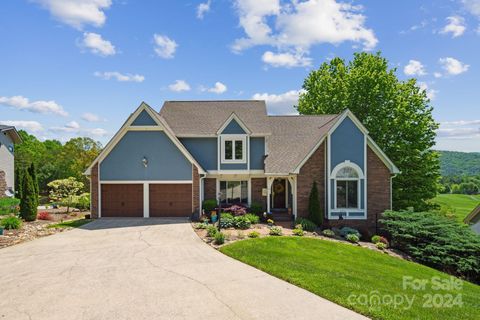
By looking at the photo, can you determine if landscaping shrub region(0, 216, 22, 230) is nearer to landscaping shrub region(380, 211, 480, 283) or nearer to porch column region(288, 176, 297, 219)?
porch column region(288, 176, 297, 219)

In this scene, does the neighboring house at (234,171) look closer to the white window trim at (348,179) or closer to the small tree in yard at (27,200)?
the white window trim at (348,179)

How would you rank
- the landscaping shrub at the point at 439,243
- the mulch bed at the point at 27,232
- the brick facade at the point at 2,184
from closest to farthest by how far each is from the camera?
the mulch bed at the point at 27,232 < the landscaping shrub at the point at 439,243 < the brick facade at the point at 2,184

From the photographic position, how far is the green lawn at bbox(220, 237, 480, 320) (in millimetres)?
6770

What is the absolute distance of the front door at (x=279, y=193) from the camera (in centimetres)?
2080

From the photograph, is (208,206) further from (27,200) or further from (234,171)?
(27,200)

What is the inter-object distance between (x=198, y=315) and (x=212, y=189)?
14.2m

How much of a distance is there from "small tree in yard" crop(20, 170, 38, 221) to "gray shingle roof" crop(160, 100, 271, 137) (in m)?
9.34

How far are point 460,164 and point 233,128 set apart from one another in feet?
673

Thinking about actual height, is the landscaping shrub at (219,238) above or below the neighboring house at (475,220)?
above

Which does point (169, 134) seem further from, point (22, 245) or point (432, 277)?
point (432, 277)

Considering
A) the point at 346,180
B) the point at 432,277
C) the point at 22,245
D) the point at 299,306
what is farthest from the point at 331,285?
the point at 22,245

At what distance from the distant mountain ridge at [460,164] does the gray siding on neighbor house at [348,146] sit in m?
167

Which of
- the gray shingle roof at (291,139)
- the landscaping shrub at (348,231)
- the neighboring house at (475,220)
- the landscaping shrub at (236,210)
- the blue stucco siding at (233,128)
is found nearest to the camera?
the landscaping shrub at (348,231)

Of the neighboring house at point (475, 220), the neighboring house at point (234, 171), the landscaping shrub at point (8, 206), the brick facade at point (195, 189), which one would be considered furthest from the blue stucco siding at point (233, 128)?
the neighboring house at point (475, 220)
